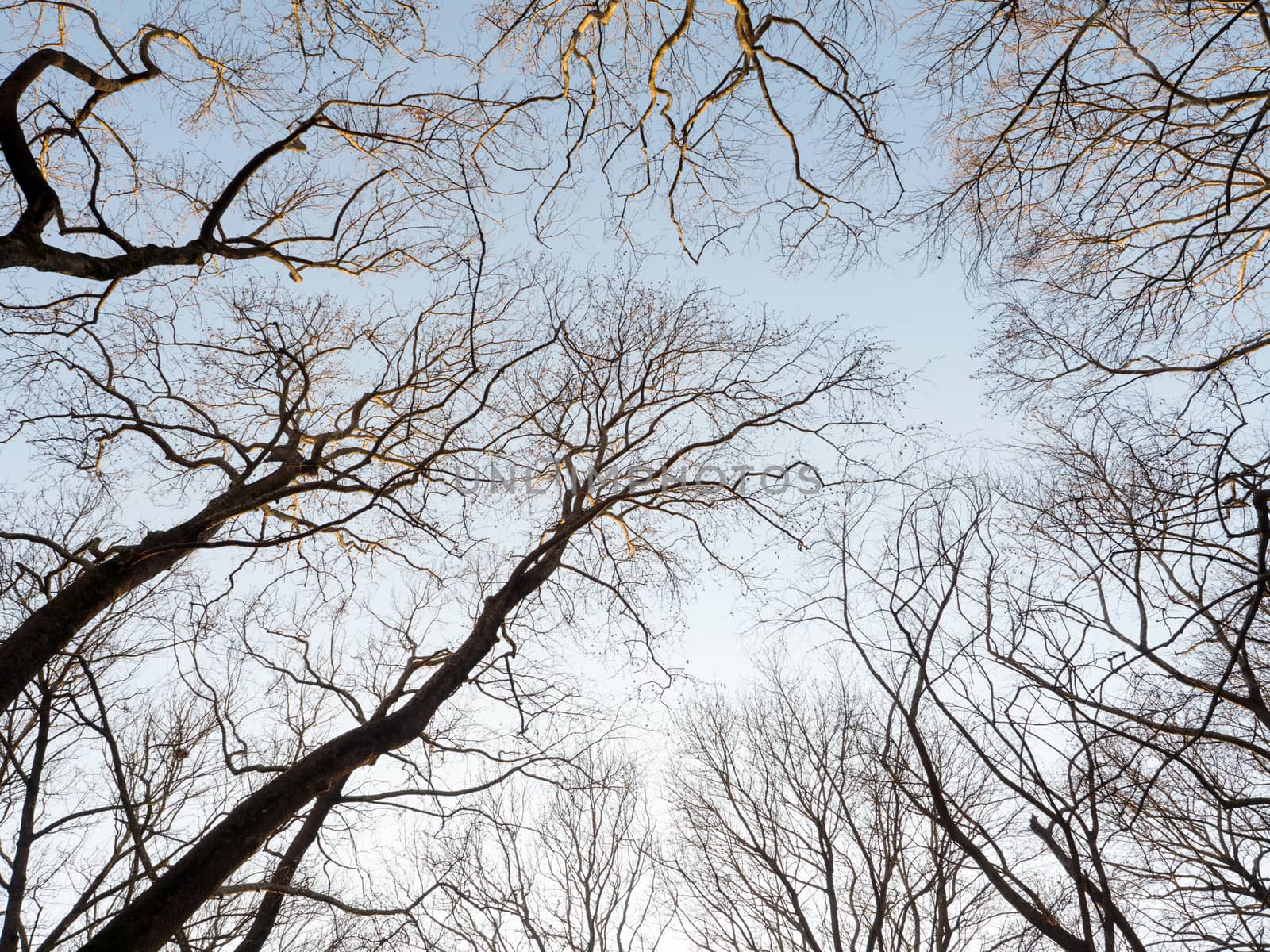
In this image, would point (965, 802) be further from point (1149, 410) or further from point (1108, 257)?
point (1108, 257)

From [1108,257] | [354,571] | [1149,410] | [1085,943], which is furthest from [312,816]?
[1108,257]

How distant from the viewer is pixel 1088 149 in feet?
13.8

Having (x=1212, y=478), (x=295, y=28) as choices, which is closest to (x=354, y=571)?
(x=295, y=28)

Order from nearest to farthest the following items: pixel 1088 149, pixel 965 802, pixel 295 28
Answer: pixel 1088 149
pixel 295 28
pixel 965 802

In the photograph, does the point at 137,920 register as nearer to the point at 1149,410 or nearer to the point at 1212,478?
the point at 1212,478

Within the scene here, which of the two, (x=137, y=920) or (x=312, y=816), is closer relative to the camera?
(x=137, y=920)

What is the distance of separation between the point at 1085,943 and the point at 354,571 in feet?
21.7

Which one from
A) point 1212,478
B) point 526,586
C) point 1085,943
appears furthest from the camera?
point 526,586

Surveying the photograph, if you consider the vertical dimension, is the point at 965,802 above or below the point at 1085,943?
above

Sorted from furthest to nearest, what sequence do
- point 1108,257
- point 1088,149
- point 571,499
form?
1. point 571,499
2. point 1108,257
3. point 1088,149

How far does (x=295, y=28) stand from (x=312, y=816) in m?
6.29

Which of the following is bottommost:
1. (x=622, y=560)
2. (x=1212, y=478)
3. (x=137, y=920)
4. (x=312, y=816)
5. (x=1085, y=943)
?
(x=137, y=920)

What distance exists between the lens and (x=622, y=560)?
7566mm

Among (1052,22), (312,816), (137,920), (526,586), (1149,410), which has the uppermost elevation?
(1052,22)
